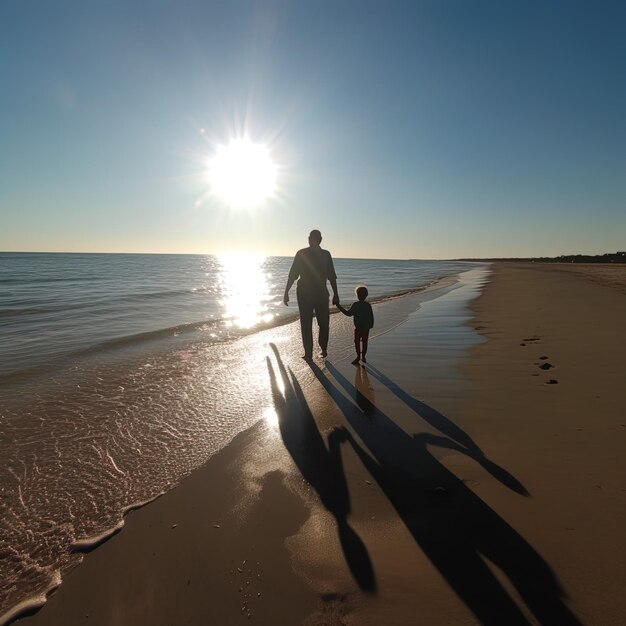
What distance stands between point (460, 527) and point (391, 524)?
42 cm

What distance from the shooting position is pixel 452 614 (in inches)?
66.2

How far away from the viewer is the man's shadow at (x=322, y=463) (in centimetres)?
207

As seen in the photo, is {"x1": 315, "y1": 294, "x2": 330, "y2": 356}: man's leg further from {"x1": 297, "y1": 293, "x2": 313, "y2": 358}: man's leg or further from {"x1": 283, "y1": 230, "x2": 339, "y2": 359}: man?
{"x1": 297, "y1": 293, "x2": 313, "y2": 358}: man's leg

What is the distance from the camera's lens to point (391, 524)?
2346 mm

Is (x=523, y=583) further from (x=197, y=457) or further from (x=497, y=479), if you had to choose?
(x=197, y=457)

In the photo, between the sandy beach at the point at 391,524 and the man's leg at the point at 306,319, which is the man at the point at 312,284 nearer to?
the man's leg at the point at 306,319

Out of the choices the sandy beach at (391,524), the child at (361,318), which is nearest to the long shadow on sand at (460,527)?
the sandy beach at (391,524)

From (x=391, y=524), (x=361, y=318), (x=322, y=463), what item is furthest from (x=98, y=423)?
(x=361, y=318)

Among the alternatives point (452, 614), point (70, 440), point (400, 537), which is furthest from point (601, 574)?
point (70, 440)

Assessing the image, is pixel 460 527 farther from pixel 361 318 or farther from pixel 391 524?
pixel 361 318

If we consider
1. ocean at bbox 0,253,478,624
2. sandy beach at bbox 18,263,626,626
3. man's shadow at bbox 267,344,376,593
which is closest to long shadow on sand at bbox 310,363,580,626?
sandy beach at bbox 18,263,626,626

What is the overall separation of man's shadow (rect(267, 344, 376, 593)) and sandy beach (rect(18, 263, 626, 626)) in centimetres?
1

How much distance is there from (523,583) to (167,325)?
37.7 feet

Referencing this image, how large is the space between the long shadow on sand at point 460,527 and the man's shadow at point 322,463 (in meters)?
0.29
